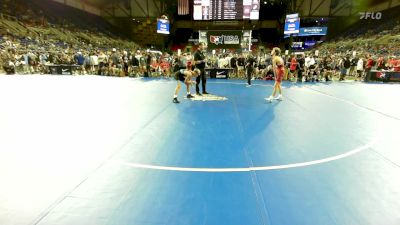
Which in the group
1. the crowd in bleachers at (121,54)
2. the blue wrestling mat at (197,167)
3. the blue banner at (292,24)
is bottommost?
the blue wrestling mat at (197,167)

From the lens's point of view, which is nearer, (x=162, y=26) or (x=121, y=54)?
(x=121, y=54)

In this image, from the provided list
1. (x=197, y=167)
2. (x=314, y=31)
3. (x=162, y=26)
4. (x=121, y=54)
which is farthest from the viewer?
(x=314, y=31)

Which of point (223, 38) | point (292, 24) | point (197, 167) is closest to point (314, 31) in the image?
point (292, 24)

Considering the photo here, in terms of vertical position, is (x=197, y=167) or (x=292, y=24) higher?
(x=292, y=24)

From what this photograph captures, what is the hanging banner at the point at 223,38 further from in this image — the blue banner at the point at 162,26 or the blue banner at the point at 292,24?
the blue banner at the point at 162,26

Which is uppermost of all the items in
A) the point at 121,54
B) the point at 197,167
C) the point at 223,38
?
the point at 223,38

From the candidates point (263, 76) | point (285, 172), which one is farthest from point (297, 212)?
point (263, 76)

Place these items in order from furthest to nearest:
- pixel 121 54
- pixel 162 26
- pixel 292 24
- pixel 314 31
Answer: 1. pixel 314 31
2. pixel 162 26
3. pixel 292 24
4. pixel 121 54

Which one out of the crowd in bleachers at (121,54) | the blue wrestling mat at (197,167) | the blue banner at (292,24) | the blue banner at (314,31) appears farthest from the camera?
the blue banner at (314,31)

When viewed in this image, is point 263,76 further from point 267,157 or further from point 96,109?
point 267,157

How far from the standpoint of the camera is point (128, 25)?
44.3 metres

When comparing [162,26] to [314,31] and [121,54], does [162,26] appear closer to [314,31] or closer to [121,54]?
[121,54]

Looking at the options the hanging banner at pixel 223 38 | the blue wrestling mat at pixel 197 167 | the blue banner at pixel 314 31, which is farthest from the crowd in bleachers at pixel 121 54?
the blue wrestling mat at pixel 197 167

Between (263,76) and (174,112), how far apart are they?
1246 centimetres
